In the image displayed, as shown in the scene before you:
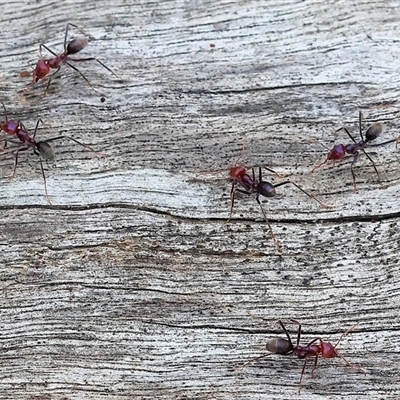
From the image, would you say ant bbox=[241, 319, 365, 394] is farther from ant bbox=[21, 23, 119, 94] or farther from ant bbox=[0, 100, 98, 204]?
ant bbox=[21, 23, 119, 94]

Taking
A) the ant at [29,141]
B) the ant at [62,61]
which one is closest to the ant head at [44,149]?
the ant at [29,141]

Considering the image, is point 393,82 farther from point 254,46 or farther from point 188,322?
point 188,322

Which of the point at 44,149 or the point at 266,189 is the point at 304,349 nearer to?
the point at 266,189

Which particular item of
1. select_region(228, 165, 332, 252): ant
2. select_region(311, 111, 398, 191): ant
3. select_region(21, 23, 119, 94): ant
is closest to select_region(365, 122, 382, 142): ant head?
select_region(311, 111, 398, 191): ant

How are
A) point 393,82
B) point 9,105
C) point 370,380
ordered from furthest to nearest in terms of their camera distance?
point 9,105 → point 393,82 → point 370,380

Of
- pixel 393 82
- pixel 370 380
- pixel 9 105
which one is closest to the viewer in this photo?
pixel 370 380

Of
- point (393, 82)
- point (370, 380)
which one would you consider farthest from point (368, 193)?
point (370, 380)

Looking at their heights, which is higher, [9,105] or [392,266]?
[9,105]
